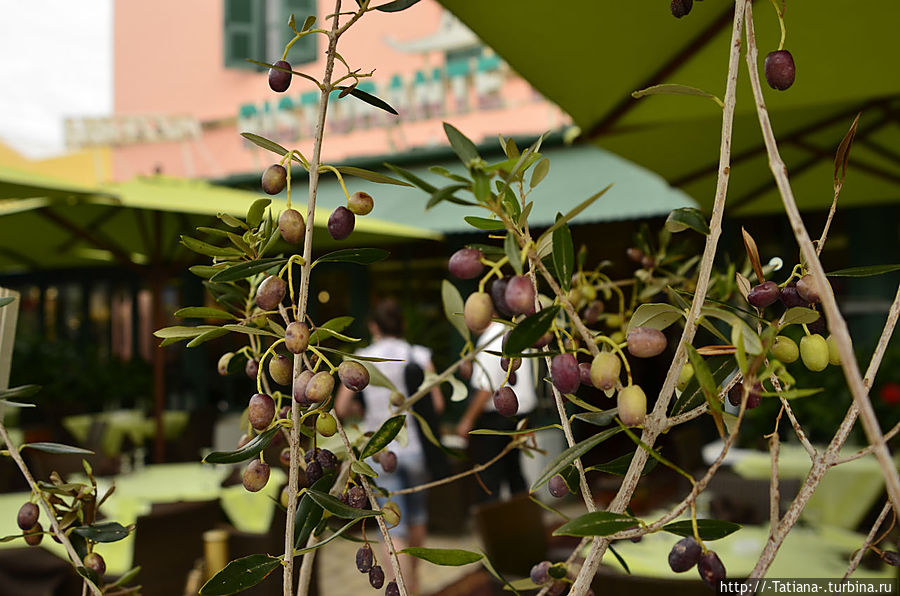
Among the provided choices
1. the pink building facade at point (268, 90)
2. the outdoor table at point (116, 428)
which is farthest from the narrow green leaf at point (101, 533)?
the pink building facade at point (268, 90)

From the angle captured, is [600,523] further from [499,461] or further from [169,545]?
[499,461]

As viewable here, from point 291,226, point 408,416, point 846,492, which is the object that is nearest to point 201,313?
point 291,226

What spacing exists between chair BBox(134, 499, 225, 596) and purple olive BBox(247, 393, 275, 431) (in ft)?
7.07

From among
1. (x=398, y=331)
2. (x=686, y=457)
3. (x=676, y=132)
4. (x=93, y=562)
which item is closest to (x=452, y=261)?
(x=93, y=562)

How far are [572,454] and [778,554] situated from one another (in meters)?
2.28

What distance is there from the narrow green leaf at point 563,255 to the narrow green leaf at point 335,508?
0.26m

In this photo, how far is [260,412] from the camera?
0.65 meters

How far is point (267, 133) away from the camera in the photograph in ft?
33.5

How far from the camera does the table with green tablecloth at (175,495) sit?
3.41 meters

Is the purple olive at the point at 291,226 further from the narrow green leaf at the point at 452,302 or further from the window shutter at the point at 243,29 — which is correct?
the window shutter at the point at 243,29

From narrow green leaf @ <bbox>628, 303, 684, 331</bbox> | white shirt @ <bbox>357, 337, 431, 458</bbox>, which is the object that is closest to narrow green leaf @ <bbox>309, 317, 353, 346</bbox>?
narrow green leaf @ <bbox>628, 303, 684, 331</bbox>

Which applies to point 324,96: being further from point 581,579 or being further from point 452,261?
point 581,579

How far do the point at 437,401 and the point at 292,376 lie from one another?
417cm

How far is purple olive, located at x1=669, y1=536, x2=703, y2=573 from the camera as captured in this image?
558mm
